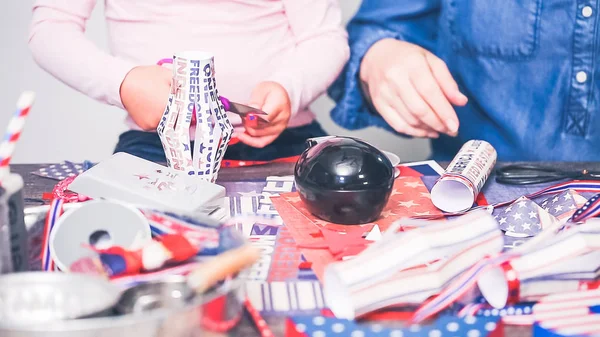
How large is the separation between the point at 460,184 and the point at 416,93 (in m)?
0.21

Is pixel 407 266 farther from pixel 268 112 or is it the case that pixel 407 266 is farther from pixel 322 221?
pixel 268 112

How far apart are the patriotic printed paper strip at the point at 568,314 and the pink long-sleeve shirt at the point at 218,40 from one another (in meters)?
0.58

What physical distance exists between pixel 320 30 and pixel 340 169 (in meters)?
0.53

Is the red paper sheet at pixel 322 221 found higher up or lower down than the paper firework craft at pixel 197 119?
lower down

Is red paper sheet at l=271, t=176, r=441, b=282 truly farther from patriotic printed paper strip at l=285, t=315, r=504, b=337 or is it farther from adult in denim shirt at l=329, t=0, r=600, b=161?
adult in denim shirt at l=329, t=0, r=600, b=161

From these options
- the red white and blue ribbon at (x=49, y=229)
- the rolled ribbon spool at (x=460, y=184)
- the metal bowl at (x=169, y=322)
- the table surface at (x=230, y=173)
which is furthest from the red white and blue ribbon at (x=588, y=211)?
the red white and blue ribbon at (x=49, y=229)

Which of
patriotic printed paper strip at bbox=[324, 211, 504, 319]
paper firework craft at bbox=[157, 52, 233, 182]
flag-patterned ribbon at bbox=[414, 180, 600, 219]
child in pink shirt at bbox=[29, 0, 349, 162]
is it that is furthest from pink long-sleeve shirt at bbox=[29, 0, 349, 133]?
patriotic printed paper strip at bbox=[324, 211, 504, 319]

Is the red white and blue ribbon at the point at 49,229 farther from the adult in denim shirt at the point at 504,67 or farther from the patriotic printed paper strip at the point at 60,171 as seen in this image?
the adult in denim shirt at the point at 504,67

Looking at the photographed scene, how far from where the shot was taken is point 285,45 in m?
1.22

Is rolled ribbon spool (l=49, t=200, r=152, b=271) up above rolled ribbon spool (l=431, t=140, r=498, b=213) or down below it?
above

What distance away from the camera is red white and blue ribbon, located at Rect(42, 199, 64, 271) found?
0.58 m

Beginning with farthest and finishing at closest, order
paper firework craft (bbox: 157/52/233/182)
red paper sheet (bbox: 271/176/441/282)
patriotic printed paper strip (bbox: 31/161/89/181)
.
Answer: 1. patriotic printed paper strip (bbox: 31/161/89/181)
2. paper firework craft (bbox: 157/52/233/182)
3. red paper sheet (bbox: 271/176/441/282)

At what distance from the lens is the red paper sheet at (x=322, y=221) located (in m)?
0.66

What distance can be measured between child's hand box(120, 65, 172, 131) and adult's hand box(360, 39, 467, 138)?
31 centimetres
